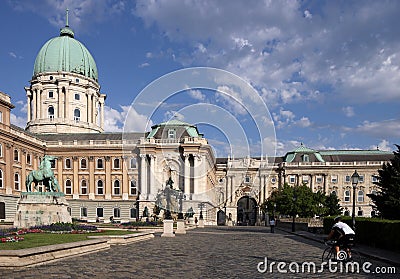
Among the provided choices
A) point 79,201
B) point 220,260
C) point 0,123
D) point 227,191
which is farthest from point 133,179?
point 220,260

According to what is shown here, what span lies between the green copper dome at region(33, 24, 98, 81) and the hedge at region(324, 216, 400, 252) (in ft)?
263

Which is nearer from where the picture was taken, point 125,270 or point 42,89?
point 125,270

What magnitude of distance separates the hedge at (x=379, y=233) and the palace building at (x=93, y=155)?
5185 cm

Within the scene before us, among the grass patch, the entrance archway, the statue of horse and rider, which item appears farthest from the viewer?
the entrance archway

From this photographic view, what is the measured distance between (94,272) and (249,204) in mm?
108898

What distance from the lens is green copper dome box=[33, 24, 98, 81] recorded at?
92062 millimetres

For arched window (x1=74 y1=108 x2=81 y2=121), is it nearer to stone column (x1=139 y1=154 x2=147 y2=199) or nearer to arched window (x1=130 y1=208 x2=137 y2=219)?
stone column (x1=139 y1=154 x2=147 y2=199)

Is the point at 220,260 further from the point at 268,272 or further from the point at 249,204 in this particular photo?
the point at 249,204

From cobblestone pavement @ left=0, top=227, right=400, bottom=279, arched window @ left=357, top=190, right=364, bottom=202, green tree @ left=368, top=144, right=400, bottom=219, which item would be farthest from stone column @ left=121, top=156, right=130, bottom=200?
cobblestone pavement @ left=0, top=227, right=400, bottom=279

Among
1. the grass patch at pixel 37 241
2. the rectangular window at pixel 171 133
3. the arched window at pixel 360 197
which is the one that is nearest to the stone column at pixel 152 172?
the rectangular window at pixel 171 133

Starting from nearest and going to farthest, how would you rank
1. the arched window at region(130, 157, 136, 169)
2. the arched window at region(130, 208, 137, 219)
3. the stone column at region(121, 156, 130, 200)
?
the arched window at region(130, 208, 137, 219) < the stone column at region(121, 156, 130, 200) < the arched window at region(130, 157, 136, 169)

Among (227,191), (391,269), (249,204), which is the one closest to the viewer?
(391,269)

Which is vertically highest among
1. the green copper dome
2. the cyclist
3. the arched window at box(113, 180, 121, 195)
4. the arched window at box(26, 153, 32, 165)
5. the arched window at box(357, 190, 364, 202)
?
the green copper dome

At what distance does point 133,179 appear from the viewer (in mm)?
79375
